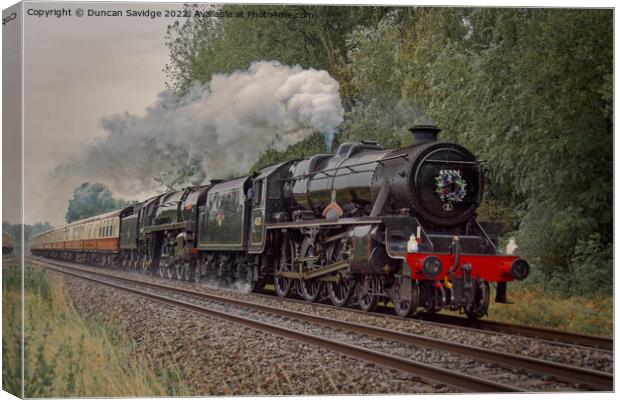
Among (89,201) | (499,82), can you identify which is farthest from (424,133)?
(89,201)

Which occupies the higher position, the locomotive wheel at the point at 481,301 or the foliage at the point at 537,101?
the foliage at the point at 537,101

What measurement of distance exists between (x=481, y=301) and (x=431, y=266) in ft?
3.81

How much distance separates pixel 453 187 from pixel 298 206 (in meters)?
4.77

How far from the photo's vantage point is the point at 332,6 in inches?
437

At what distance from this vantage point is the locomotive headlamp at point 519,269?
1220 cm

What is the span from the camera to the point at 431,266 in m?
12.1

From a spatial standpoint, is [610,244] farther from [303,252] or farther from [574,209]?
[303,252]

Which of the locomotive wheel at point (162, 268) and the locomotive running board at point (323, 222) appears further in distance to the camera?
the locomotive wheel at point (162, 268)

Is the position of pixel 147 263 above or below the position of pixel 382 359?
above

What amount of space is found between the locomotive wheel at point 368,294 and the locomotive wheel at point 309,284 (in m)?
1.63

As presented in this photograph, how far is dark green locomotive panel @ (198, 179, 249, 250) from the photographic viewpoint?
1864cm

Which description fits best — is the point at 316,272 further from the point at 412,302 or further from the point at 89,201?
the point at 89,201

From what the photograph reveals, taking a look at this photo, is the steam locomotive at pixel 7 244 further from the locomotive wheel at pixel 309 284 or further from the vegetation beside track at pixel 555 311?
the vegetation beside track at pixel 555 311

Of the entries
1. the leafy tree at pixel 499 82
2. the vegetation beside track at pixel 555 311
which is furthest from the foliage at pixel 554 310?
the leafy tree at pixel 499 82
